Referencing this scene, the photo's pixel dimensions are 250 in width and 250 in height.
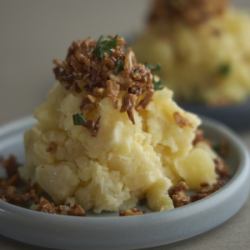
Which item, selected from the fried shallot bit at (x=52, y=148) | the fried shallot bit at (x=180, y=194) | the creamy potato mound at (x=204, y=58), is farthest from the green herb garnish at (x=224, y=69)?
the fried shallot bit at (x=52, y=148)

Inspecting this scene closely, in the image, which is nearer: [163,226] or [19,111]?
[163,226]

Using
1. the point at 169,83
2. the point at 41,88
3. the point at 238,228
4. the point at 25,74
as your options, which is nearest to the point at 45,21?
the point at 25,74

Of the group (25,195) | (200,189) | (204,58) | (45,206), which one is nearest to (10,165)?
(25,195)

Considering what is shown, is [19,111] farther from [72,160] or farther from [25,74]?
[72,160]

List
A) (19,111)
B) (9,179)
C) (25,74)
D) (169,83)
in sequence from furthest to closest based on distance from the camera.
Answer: (25,74)
(19,111)
(169,83)
(9,179)

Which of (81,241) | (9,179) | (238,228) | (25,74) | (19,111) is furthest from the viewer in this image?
(25,74)

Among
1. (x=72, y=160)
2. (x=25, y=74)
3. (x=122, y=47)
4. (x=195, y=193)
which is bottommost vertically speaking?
(x=25, y=74)

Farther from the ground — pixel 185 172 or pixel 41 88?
pixel 185 172
